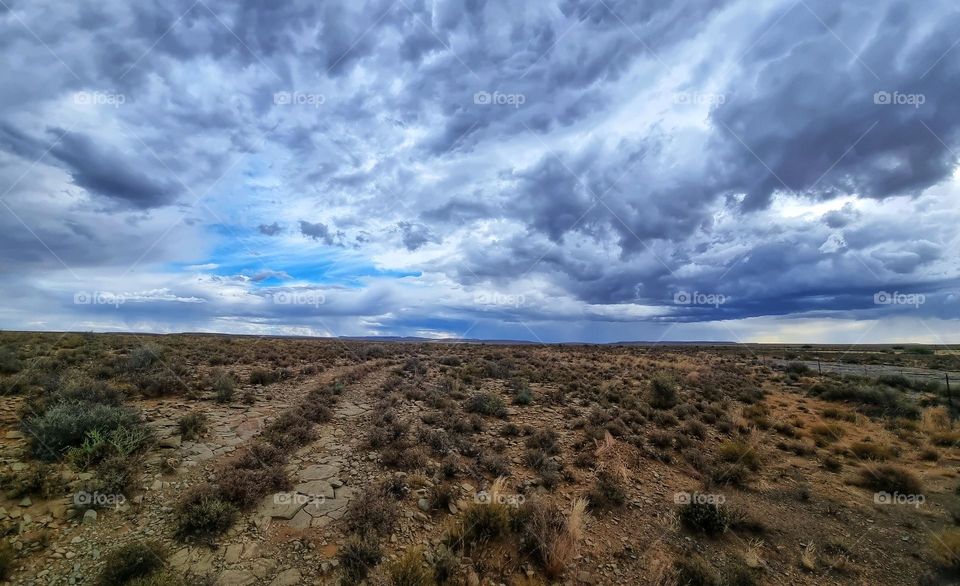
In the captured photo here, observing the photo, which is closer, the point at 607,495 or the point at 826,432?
the point at 607,495

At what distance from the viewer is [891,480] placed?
9.23 metres

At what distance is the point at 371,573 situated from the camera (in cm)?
520

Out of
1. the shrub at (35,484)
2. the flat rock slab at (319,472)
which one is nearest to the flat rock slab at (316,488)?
the flat rock slab at (319,472)

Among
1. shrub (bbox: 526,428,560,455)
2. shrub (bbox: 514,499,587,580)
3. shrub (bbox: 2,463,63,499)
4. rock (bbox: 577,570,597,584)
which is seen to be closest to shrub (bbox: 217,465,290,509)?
shrub (bbox: 2,463,63,499)

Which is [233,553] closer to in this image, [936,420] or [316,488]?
[316,488]

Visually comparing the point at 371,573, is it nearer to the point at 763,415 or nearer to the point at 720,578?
the point at 720,578

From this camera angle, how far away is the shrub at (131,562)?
470cm

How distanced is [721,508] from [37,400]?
1627 cm

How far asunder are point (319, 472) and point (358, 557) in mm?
3110

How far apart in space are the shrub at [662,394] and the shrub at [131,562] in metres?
15.9

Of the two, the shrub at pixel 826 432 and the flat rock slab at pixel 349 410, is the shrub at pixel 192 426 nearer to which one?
the flat rock slab at pixel 349 410

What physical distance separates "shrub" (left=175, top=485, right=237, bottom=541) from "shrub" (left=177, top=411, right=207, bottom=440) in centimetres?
302

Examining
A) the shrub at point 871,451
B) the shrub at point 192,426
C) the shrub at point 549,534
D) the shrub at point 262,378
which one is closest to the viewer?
the shrub at point 549,534

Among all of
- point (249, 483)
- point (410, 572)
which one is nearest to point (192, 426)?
point (249, 483)
